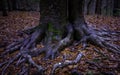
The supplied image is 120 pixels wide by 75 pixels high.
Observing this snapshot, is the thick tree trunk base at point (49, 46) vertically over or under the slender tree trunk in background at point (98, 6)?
under

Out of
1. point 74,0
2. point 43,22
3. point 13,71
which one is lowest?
point 13,71

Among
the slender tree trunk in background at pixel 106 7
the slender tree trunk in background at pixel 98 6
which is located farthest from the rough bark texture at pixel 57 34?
the slender tree trunk in background at pixel 98 6

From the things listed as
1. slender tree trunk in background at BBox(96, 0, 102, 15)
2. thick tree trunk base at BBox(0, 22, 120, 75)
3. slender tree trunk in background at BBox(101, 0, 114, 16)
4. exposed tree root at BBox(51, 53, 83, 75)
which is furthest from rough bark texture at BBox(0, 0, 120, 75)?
slender tree trunk in background at BBox(96, 0, 102, 15)

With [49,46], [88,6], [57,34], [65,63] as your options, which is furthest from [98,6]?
[65,63]

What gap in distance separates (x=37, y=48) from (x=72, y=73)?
167cm

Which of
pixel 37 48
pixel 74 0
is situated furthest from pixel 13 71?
pixel 74 0

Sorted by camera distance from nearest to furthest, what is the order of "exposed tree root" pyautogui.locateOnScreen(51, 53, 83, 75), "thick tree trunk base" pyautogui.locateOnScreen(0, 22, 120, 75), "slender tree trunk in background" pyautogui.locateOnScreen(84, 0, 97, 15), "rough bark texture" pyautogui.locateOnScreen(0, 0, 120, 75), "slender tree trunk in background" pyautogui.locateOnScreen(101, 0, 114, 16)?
"exposed tree root" pyautogui.locateOnScreen(51, 53, 83, 75) → "thick tree trunk base" pyautogui.locateOnScreen(0, 22, 120, 75) → "rough bark texture" pyautogui.locateOnScreen(0, 0, 120, 75) → "slender tree trunk in background" pyautogui.locateOnScreen(101, 0, 114, 16) → "slender tree trunk in background" pyautogui.locateOnScreen(84, 0, 97, 15)

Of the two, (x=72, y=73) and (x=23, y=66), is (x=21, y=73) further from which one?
(x=72, y=73)

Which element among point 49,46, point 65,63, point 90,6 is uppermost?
point 90,6

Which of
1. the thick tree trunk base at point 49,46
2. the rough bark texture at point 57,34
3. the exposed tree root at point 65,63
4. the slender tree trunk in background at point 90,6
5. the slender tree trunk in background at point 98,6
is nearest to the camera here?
the exposed tree root at point 65,63

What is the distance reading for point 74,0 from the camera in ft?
19.1

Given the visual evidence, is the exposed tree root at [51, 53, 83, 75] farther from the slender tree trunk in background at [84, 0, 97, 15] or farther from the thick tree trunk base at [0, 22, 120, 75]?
the slender tree trunk in background at [84, 0, 97, 15]

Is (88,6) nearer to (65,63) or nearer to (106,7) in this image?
(106,7)

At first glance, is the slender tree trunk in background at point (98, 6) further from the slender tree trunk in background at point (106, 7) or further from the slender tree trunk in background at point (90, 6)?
the slender tree trunk in background at point (106, 7)
